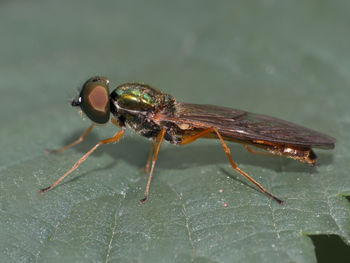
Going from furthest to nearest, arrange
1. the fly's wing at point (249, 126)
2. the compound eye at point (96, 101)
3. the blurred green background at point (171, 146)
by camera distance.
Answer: the compound eye at point (96, 101)
the fly's wing at point (249, 126)
the blurred green background at point (171, 146)

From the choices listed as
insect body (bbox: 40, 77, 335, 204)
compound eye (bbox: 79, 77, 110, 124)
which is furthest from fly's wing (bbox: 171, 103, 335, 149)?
compound eye (bbox: 79, 77, 110, 124)

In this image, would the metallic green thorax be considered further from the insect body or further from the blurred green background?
the blurred green background

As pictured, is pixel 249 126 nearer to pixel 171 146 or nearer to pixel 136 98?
pixel 171 146

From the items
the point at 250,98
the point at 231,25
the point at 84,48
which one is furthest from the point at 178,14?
the point at 250,98

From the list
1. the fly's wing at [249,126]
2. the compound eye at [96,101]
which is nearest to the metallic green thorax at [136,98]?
the compound eye at [96,101]

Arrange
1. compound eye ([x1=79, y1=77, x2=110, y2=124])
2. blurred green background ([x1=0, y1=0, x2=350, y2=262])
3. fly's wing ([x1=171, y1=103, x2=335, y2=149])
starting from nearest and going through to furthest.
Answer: blurred green background ([x1=0, y1=0, x2=350, y2=262]) → fly's wing ([x1=171, y1=103, x2=335, y2=149]) → compound eye ([x1=79, y1=77, x2=110, y2=124])

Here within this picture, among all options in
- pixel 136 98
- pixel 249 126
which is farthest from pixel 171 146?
pixel 249 126

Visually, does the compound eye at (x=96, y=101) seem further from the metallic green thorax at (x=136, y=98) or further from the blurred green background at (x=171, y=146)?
the blurred green background at (x=171, y=146)
